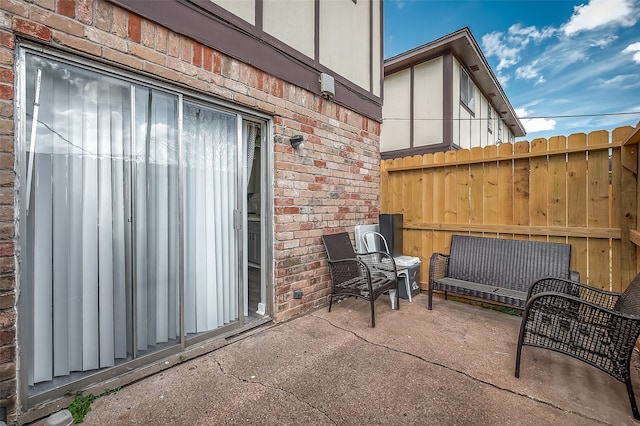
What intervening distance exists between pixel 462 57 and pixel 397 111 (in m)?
1.88

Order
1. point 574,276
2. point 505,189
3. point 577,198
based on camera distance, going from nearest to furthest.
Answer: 1. point 574,276
2. point 577,198
3. point 505,189

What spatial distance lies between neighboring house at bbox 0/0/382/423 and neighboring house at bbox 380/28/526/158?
419 centimetres

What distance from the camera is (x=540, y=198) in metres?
3.23

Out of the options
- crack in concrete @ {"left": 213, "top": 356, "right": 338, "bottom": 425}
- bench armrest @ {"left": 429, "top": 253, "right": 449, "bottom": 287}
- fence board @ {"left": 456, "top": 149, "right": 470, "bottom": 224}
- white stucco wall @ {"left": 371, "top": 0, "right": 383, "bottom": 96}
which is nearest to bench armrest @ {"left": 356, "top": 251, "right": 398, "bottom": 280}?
bench armrest @ {"left": 429, "top": 253, "right": 449, "bottom": 287}

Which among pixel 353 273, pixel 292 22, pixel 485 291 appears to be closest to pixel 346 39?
pixel 292 22

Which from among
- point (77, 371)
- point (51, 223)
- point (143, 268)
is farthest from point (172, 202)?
point (77, 371)

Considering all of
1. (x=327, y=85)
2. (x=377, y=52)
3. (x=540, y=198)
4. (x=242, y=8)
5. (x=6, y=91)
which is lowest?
(x=540, y=198)

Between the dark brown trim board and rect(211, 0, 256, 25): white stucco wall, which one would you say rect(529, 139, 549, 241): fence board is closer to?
the dark brown trim board

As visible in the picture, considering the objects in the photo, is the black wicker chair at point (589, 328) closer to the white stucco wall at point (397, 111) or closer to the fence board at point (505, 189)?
the fence board at point (505, 189)

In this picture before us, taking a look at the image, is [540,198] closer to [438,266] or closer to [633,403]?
[438,266]

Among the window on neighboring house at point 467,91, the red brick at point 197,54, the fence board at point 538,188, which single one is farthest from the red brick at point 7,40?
the window on neighboring house at point 467,91

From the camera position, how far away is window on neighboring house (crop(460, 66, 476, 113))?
23.4 ft

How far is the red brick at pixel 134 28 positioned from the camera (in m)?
1.94

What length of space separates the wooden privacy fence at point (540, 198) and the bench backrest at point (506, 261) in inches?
8.7
